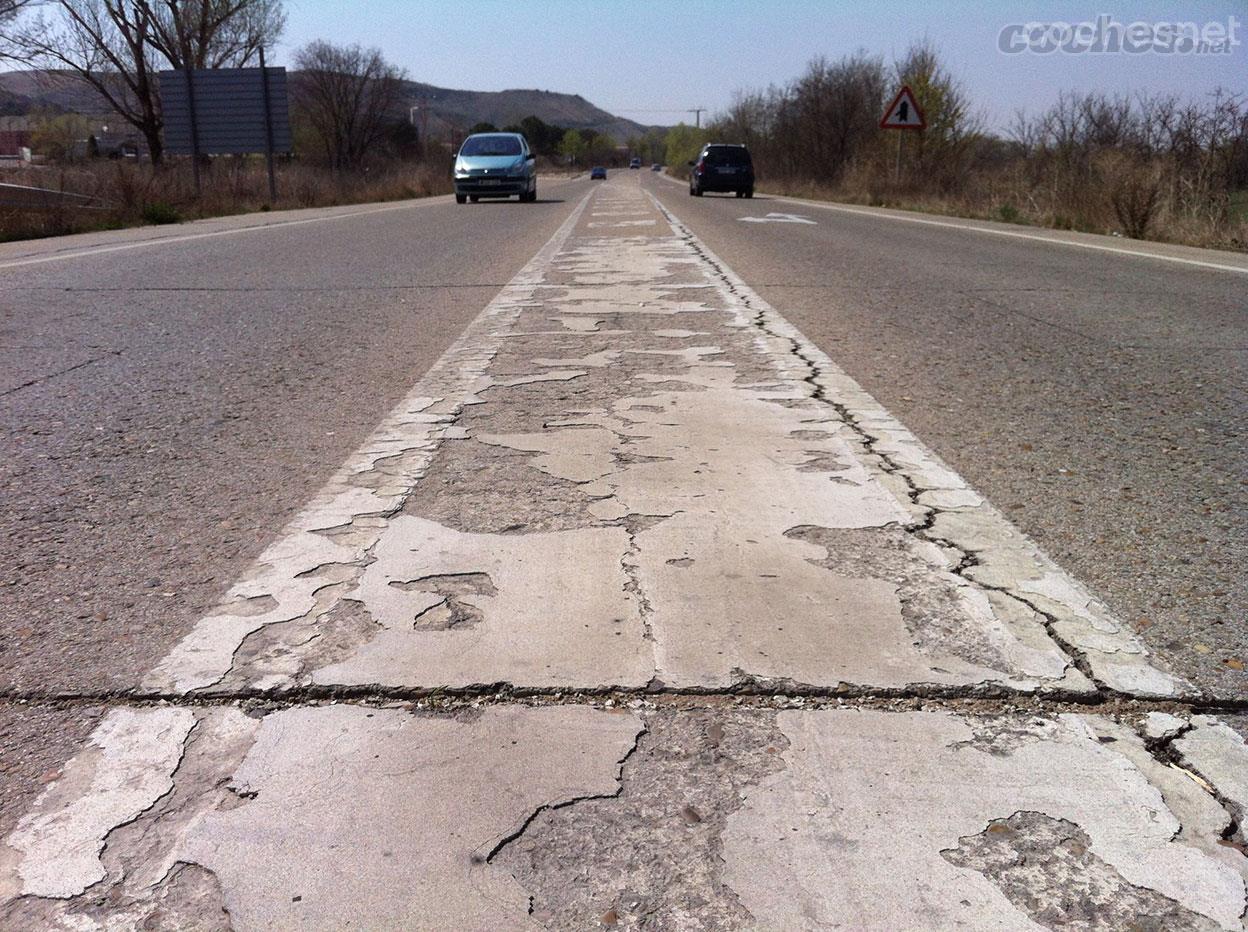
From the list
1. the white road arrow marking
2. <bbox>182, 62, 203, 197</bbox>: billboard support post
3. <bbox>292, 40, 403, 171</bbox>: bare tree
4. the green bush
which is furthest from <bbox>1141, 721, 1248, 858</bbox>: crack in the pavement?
<bbox>292, 40, 403, 171</bbox>: bare tree

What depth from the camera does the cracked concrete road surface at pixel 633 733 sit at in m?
1.55

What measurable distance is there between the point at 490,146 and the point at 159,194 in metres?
8.66

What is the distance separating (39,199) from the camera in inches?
650

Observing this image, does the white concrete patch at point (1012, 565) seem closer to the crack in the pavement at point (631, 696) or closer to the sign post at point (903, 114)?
the crack in the pavement at point (631, 696)

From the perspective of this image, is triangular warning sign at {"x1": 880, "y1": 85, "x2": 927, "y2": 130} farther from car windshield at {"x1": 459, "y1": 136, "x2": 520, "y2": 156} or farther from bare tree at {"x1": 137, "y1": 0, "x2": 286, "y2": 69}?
bare tree at {"x1": 137, "y1": 0, "x2": 286, "y2": 69}

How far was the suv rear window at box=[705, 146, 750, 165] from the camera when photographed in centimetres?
3122

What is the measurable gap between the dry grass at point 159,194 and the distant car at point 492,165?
516cm

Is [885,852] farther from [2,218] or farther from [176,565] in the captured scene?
[2,218]

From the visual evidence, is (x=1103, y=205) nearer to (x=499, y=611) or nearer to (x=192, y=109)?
(x=499, y=611)

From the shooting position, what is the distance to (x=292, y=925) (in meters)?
1.49

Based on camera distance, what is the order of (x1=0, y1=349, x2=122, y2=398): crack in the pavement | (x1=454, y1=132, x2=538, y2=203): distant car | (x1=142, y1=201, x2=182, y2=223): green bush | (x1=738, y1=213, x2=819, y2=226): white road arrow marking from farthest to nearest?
(x1=454, y1=132, x2=538, y2=203): distant car < (x1=738, y1=213, x2=819, y2=226): white road arrow marking < (x1=142, y1=201, x2=182, y2=223): green bush < (x1=0, y1=349, x2=122, y2=398): crack in the pavement

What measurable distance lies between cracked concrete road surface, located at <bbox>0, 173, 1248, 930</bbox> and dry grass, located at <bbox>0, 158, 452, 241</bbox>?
1471 cm

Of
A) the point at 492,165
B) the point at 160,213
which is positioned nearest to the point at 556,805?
the point at 160,213

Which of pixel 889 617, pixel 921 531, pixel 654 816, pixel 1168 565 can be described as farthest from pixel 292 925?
pixel 1168 565
